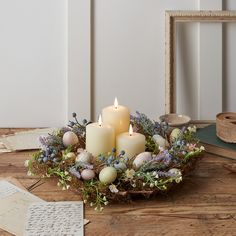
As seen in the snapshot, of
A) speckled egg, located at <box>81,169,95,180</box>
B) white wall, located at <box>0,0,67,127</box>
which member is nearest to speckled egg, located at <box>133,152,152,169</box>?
speckled egg, located at <box>81,169,95,180</box>

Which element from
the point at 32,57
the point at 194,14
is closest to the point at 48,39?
the point at 32,57

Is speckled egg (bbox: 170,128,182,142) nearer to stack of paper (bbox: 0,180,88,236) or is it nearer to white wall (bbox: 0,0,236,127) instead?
stack of paper (bbox: 0,180,88,236)

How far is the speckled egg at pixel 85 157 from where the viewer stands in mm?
1012

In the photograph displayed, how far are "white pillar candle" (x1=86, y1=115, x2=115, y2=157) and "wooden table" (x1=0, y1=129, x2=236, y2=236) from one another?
0.13 m

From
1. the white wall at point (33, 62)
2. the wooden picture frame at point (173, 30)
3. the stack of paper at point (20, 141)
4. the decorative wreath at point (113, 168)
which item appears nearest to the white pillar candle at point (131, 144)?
the decorative wreath at point (113, 168)

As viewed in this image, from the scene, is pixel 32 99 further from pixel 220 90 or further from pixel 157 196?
pixel 157 196

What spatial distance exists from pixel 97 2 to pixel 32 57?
0.33m

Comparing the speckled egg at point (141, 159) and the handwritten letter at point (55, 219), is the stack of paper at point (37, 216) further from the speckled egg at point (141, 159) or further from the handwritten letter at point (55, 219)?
the speckled egg at point (141, 159)

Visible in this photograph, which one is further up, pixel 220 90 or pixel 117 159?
pixel 220 90

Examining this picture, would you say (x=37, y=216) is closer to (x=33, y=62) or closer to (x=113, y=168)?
(x=113, y=168)

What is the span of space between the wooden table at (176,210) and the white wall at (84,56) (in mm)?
610

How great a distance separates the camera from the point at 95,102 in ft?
5.65

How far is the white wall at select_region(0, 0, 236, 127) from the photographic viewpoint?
1669mm

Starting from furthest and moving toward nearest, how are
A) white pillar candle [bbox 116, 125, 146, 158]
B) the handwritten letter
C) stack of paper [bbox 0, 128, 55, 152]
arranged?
stack of paper [bbox 0, 128, 55, 152]
white pillar candle [bbox 116, 125, 146, 158]
the handwritten letter
